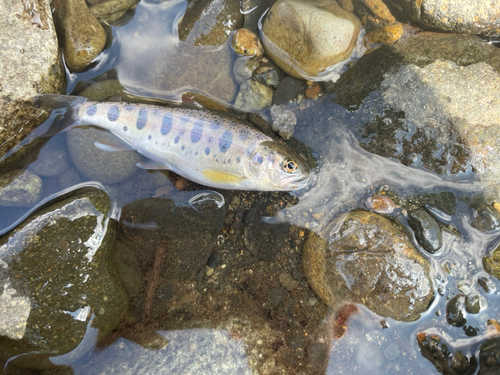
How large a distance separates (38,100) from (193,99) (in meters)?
1.99

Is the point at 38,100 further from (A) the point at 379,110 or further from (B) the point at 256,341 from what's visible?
(A) the point at 379,110

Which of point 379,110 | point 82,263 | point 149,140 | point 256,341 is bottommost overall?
point 256,341

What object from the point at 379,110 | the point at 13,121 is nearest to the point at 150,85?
the point at 13,121

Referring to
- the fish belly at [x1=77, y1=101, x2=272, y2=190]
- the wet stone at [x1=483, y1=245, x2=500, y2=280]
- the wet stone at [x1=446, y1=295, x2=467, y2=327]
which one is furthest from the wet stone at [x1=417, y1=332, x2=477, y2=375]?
the fish belly at [x1=77, y1=101, x2=272, y2=190]

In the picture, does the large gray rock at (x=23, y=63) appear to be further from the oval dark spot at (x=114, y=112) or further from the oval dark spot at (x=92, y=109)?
the oval dark spot at (x=114, y=112)

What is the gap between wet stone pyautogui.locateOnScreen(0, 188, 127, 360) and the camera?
10.7ft

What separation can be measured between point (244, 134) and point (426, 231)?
263 centimetres

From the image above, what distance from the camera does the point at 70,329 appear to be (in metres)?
3.33

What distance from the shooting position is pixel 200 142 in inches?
150

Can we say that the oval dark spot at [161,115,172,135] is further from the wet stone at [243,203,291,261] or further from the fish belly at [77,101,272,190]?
the wet stone at [243,203,291,261]

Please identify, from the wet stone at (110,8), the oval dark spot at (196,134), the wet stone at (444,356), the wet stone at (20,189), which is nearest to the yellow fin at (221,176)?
the oval dark spot at (196,134)

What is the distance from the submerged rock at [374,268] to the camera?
3.38 m

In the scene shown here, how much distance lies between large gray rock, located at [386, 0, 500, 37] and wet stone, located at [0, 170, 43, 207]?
19.2 feet

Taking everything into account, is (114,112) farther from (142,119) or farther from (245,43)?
(245,43)
